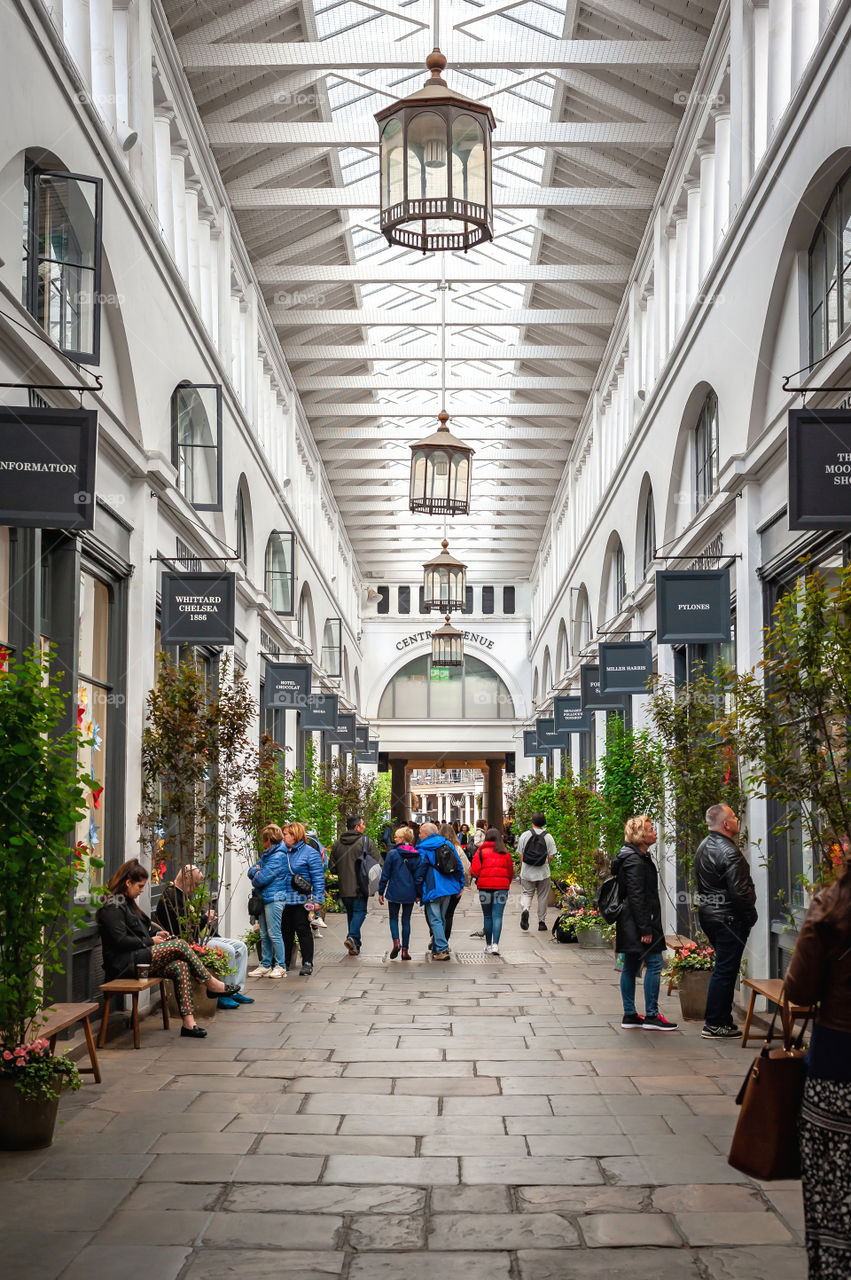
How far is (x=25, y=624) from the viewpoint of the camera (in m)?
8.07

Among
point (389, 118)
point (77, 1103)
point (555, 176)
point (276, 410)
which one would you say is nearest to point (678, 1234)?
point (77, 1103)

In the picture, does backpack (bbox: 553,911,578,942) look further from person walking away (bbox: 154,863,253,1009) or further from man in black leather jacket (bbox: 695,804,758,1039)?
man in black leather jacket (bbox: 695,804,758,1039)

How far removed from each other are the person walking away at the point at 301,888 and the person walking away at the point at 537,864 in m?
4.61

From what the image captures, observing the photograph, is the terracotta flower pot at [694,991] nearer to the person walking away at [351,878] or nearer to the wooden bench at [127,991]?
the wooden bench at [127,991]

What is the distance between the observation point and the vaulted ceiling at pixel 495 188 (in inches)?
507

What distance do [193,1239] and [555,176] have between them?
14857 millimetres

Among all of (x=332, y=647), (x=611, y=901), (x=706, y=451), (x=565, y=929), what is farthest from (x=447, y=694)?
(x=611, y=901)

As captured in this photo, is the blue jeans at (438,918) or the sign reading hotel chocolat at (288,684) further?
the sign reading hotel chocolat at (288,684)

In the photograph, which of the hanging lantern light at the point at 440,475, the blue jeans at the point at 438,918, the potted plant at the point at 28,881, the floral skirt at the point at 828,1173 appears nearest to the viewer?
the floral skirt at the point at 828,1173

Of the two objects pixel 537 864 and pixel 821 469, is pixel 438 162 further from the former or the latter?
pixel 537 864

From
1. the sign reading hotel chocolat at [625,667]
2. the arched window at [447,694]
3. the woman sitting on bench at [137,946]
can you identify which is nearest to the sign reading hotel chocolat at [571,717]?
the sign reading hotel chocolat at [625,667]

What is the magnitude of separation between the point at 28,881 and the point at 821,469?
13.9 ft

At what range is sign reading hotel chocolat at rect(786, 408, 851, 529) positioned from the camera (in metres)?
6.63

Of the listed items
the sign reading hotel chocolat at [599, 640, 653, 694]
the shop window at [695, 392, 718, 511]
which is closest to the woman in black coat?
the shop window at [695, 392, 718, 511]
